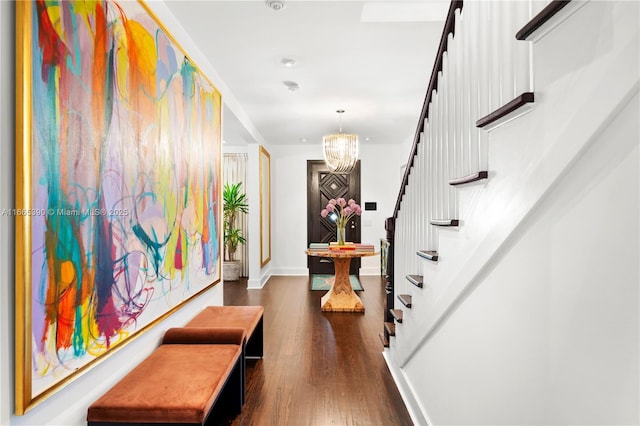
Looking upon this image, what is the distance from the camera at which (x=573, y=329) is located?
91 cm

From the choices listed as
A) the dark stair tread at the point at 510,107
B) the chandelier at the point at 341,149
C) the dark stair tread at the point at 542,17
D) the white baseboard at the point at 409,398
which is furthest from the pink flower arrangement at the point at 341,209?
the dark stair tread at the point at 542,17

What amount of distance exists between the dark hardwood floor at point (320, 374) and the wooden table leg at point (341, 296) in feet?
0.40

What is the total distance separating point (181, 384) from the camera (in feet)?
5.48

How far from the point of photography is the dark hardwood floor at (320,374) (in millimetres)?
2250

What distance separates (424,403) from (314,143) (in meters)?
5.66

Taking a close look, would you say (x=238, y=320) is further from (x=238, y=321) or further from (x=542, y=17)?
(x=542, y=17)

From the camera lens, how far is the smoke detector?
229 cm

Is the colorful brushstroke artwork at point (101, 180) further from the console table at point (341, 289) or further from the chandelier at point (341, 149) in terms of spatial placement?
the chandelier at point (341, 149)

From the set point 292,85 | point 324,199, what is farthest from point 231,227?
point 292,85

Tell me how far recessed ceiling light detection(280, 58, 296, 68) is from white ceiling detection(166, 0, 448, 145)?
4cm

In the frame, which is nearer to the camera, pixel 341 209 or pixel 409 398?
pixel 409 398

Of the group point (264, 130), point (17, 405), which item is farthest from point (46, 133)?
point (264, 130)

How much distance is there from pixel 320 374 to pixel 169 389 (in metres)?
1.45

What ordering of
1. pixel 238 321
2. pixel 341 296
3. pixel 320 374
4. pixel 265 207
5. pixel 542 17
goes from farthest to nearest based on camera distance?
pixel 265 207, pixel 341 296, pixel 320 374, pixel 238 321, pixel 542 17
